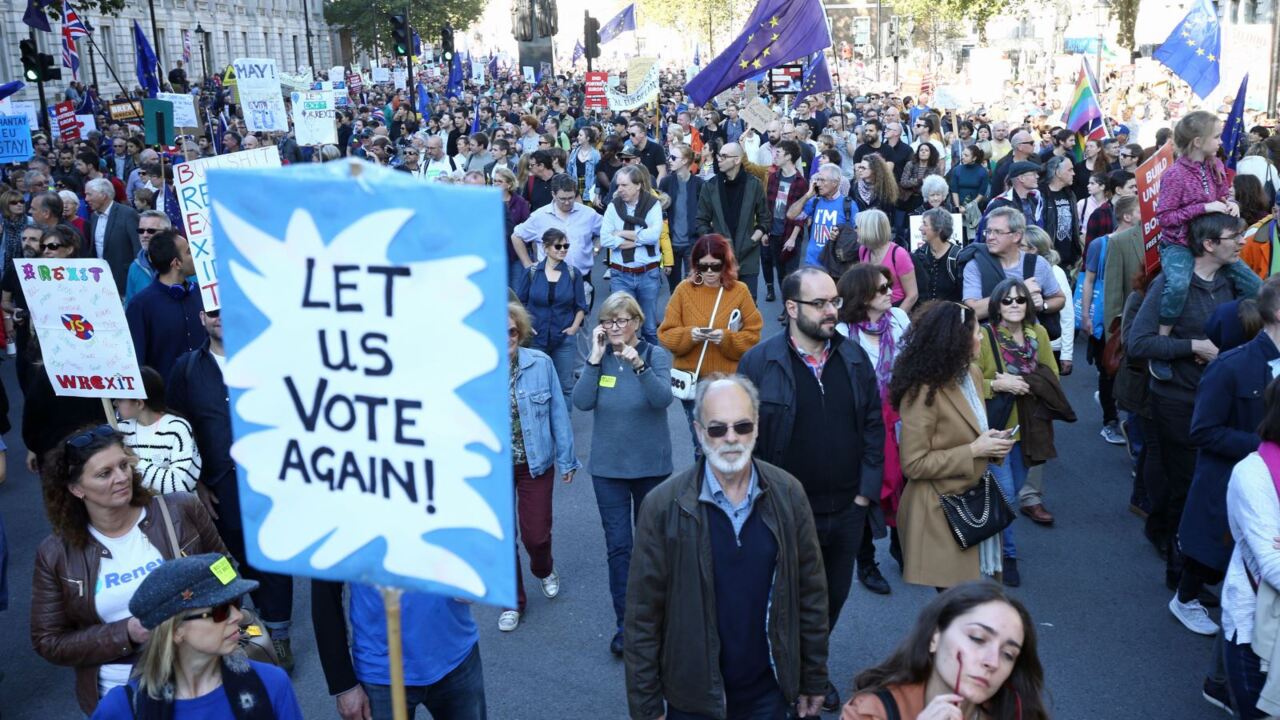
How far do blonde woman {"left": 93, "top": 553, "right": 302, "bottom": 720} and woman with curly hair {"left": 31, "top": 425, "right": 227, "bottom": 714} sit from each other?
80cm

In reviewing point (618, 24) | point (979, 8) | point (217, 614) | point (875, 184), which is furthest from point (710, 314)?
point (979, 8)

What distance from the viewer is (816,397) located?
15.5ft

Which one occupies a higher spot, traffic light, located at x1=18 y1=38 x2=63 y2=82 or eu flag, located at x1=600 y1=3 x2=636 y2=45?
eu flag, located at x1=600 y1=3 x2=636 y2=45

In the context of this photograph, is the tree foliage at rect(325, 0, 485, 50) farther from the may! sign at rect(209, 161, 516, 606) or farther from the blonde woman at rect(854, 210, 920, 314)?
the may! sign at rect(209, 161, 516, 606)

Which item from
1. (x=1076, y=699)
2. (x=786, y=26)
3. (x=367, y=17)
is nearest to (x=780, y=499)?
(x=1076, y=699)

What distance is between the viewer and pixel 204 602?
3.12 m

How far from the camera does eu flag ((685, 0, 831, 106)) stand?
46.9 feet

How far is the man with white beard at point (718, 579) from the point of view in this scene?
3615 mm

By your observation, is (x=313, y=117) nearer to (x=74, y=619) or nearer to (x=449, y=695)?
(x=74, y=619)

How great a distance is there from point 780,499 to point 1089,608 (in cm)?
309

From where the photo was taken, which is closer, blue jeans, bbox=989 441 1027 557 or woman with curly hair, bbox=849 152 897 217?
blue jeans, bbox=989 441 1027 557

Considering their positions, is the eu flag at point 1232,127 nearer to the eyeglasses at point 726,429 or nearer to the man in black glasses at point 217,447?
the eyeglasses at point 726,429

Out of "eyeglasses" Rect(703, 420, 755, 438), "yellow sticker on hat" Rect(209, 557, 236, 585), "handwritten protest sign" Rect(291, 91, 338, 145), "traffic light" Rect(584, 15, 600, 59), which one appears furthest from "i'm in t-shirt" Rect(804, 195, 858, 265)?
"traffic light" Rect(584, 15, 600, 59)

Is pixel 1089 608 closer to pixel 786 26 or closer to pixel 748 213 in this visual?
pixel 748 213
